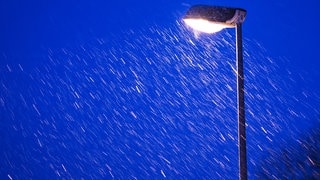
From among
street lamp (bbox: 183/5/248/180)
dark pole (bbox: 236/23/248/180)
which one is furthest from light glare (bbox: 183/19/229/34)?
dark pole (bbox: 236/23/248/180)

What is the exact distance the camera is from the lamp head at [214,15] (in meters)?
3.97

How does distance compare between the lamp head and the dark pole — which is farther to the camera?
the lamp head

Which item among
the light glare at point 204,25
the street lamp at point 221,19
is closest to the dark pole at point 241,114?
the street lamp at point 221,19

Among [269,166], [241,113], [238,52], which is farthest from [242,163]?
[269,166]

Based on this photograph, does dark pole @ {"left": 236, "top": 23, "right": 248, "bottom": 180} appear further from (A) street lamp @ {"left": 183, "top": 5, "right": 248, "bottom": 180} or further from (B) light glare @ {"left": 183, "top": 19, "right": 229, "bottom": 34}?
(B) light glare @ {"left": 183, "top": 19, "right": 229, "bottom": 34}

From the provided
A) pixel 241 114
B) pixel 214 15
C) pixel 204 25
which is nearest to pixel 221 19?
pixel 214 15

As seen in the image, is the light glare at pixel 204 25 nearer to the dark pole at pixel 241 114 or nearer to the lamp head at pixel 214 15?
the lamp head at pixel 214 15

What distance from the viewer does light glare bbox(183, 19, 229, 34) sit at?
13.2 feet

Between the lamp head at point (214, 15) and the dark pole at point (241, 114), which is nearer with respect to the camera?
the dark pole at point (241, 114)

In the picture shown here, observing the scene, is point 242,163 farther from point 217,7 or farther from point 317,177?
point 317,177

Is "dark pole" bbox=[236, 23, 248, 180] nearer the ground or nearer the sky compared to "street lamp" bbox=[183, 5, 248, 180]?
nearer the ground

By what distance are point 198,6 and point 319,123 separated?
11406mm

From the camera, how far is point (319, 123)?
45.5ft

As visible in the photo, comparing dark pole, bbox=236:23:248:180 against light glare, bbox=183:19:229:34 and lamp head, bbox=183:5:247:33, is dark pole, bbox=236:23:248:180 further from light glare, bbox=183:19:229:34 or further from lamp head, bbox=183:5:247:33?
light glare, bbox=183:19:229:34
